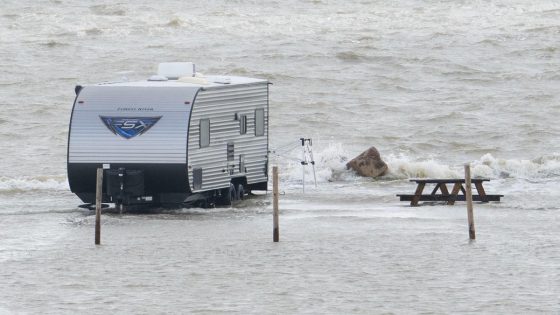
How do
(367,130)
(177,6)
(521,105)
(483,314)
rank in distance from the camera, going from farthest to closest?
(177,6), (521,105), (367,130), (483,314)

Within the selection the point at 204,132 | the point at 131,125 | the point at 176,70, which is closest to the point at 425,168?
the point at 176,70

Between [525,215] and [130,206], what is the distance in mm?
7664

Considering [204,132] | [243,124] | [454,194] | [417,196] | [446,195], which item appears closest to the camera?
[204,132]

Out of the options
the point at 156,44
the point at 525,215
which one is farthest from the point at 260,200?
the point at 156,44

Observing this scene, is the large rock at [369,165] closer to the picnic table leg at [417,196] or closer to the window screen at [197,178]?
the picnic table leg at [417,196]

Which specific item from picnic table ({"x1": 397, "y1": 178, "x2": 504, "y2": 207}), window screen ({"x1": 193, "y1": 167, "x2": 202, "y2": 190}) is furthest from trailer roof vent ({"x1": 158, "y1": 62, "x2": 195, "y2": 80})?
picnic table ({"x1": 397, "y1": 178, "x2": 504, "y2": 207})

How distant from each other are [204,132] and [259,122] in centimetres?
260

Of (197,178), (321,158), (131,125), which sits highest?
(131,125)

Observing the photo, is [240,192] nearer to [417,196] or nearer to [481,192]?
[417,196]

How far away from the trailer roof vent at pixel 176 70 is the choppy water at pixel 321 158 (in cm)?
294

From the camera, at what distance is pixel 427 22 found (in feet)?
231

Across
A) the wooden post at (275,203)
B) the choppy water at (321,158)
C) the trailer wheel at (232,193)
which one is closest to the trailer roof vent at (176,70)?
the trailer wheel at (232,193)

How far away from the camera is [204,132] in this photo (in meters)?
29.1

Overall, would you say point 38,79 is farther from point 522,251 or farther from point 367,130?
point 522,251
